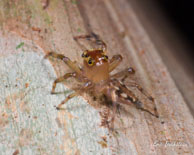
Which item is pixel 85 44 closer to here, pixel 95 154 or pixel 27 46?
pixel 27 46

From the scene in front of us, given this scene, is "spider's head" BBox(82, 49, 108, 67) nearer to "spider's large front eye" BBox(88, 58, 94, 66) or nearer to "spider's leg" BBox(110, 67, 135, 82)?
"spider's large front eye" BBox(88, 58, 94, 66)

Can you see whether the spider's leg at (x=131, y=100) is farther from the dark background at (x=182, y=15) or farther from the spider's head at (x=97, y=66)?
the dark background at (x=182, y=15)

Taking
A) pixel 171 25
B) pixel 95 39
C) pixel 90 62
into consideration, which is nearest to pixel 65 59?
pixel 90 62

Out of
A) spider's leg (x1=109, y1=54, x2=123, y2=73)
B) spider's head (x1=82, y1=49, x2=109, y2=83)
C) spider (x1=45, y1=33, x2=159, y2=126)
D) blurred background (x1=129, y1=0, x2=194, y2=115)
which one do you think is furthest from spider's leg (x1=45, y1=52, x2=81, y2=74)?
blurred background (x1=129, y1=0, x2=194, y2=115)

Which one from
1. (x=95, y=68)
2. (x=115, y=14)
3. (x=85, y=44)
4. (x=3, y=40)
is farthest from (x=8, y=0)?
(x=115, y=14)

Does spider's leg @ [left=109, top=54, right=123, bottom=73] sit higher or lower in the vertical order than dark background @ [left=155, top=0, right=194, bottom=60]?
lower

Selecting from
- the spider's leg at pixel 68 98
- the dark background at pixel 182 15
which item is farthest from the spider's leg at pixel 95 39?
the dark background at pixel 182 15

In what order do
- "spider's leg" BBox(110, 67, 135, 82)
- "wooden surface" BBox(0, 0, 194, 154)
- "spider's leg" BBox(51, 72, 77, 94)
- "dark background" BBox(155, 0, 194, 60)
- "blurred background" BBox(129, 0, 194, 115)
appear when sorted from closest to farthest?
1. "wooden surface" BBox(0, 0, 194, 154)
2. "spider's leg" BBox(51, 72, 77, 94)
3. "spider's leg" BBox(110, 67, 135, 82)
4. "blurred background" BBox(129, 0, 194, 115)
5. "dark background" BBox(155, 0, 194, 60)

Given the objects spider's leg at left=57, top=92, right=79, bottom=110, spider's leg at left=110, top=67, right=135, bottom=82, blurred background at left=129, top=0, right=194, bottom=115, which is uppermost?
blurred background at left=129, top=0, right=194, bottom=115
